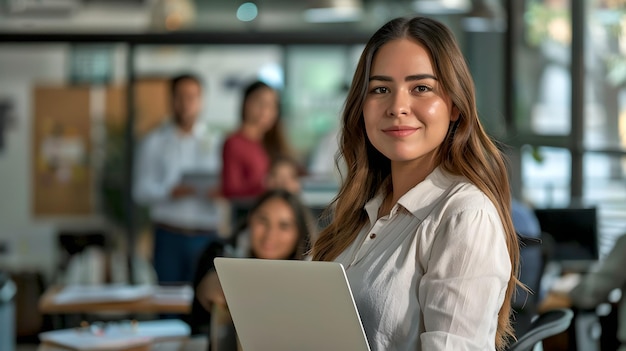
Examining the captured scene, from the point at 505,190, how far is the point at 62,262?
6.14 meters

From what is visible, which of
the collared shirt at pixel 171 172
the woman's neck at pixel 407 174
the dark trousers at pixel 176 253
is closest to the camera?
the woman's neck at pixel 407 174

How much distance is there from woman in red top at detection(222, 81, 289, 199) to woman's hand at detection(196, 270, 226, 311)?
104 inches

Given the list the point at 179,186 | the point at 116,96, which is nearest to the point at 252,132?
the point at 179,186

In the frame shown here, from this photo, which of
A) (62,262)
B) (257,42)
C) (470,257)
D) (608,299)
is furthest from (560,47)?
(470,257)

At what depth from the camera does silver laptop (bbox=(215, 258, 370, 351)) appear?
1.85 meters

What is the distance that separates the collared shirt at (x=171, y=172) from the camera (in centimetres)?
677

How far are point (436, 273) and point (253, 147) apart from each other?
4.85m

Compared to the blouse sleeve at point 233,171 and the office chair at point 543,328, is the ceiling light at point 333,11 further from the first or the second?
the office chair at point 543,328

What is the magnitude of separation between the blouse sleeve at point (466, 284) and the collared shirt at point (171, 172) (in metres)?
4.90

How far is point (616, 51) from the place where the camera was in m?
5.52

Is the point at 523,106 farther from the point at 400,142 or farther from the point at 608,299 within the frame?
the point at 400,142

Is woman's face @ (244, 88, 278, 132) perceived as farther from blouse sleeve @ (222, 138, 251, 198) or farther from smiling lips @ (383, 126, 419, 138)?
smiling lips @ (383, 126, 419, 138)

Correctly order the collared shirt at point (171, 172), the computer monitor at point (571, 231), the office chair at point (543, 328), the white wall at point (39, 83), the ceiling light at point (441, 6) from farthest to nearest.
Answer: the ceiling light at point (441, 6), the white wall at point (39, 83), the collared shirt at point (171, 172), the computer monitor at point (571, 231), the office chair at point (543, 328)

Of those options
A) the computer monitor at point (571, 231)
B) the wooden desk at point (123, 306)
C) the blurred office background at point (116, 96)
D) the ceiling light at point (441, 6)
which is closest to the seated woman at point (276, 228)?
the wooden desk at point (123, 306)
